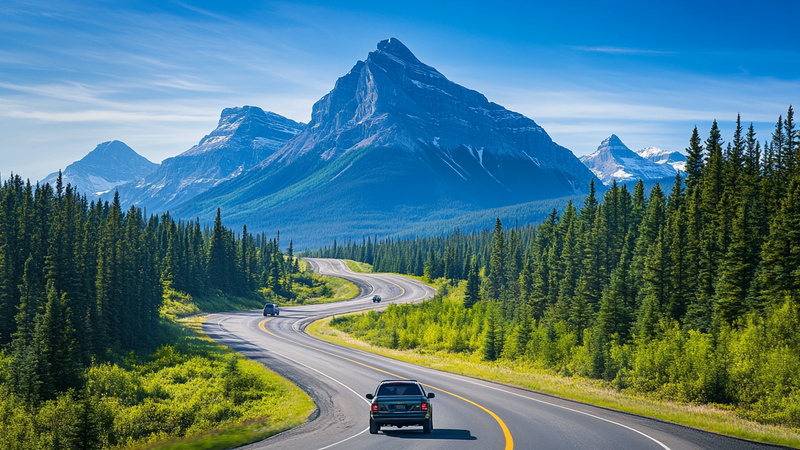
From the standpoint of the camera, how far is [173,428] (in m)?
25.2

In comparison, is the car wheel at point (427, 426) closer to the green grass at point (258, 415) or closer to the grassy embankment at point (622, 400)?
the green grass at point (258, 415)

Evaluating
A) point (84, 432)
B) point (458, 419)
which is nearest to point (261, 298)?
point (84, 432)

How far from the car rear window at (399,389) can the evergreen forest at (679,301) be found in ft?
55.0

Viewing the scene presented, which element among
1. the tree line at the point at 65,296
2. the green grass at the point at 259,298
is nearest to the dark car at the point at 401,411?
the tree line at the point at 65,296

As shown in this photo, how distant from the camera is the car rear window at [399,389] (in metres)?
18.8

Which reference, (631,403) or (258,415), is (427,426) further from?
(631,403)

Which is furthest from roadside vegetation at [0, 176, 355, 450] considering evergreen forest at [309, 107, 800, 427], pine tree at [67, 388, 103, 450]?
evergreen forest at [309, 107, 800, 427]

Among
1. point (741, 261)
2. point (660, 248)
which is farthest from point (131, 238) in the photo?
point (741, 261)

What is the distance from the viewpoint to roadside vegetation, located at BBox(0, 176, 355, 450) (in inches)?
952

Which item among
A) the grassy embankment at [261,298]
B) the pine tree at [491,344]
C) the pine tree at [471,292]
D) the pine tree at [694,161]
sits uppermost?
the pine tree at [694,161]

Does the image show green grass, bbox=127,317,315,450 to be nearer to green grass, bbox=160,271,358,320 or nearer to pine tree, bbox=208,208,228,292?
green grass, bbox=160,271,358,320

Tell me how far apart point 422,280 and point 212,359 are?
10051 centimetres

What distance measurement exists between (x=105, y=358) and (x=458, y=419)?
36199mm

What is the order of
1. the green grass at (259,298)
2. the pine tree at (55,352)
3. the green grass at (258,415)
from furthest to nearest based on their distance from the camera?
1. the green grass at (259,298)
2. the pine tree at (55,352)
3. the green grass at (258,415)
